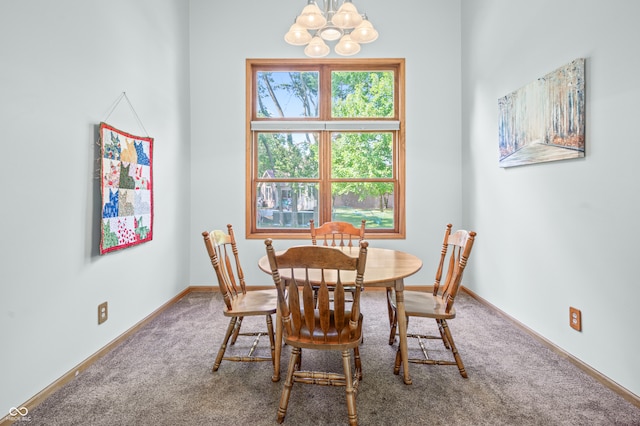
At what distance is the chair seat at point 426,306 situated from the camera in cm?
187

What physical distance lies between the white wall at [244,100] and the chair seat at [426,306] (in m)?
1.54

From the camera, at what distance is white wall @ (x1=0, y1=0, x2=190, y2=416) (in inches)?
61.2

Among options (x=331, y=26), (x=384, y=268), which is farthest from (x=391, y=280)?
(x=331, y=26)

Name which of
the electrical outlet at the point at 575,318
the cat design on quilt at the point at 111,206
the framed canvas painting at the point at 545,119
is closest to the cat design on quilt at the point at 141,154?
the cat design on quilt at the point at 111,206

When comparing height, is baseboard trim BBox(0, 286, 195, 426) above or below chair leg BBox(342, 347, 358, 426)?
below

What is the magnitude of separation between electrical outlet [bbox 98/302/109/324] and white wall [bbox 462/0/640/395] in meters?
3.06

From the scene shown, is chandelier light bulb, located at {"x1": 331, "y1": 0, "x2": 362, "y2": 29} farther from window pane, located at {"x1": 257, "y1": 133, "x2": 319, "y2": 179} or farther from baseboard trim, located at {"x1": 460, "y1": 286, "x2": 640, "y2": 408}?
baseboard trim, located at {"x1": 460, "y1": 286, "x2": 640, "y2": 408}

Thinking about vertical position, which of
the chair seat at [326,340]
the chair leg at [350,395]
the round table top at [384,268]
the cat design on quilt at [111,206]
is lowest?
the chair leg at [350,395]

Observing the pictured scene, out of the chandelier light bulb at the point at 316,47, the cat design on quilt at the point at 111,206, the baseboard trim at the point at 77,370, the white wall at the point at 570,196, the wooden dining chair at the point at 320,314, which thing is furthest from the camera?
the chandelier light bulb at the point at 316,47

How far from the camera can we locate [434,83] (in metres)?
3.66

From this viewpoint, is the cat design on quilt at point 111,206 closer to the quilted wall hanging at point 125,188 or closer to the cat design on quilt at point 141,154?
the quilted wall hanging at point 125,188

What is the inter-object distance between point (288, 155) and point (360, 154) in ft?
2.74

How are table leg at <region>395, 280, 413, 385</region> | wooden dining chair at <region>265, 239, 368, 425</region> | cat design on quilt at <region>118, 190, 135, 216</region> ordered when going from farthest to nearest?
cat design on quilt at <region>118, 190, 135, 216</region>, table leg at <region>395, 280, 413, 385</region>, wooden dining chair at <region>265, 239, 368, 425</region>

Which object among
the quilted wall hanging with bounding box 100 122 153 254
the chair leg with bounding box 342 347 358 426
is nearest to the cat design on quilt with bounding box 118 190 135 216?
the quilted wall hanging with bounding box 100 122 153 254
